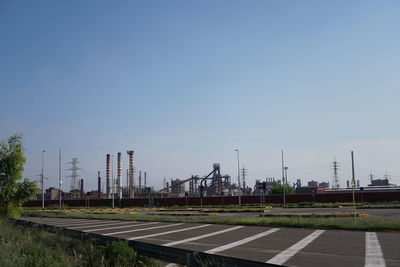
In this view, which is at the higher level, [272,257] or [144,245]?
[144,245]

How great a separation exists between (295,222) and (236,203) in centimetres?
3955

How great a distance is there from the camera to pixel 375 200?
1973 inches

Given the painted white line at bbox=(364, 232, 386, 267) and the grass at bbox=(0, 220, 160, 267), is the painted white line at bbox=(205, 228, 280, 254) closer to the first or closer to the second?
the grass at bbox=(0, 220, 160, 267)

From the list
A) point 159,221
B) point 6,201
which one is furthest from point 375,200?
point 6,201

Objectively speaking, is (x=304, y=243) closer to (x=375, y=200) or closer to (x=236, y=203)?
(x=375, y=200)

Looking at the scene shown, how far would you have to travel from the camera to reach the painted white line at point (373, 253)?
9.34 metres

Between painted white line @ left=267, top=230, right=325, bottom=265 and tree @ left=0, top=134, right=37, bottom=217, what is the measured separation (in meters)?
13.8

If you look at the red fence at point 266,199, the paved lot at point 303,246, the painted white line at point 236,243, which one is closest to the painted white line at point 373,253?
the paved lot at point 303,246

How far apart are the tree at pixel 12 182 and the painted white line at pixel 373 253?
632 inches

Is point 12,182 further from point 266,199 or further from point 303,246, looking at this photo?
point 266,199

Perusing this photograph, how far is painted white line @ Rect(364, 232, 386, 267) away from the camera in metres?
9.34

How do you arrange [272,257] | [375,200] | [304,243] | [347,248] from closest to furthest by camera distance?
[272,257] < [347,248] < [304,243] < [375,200]

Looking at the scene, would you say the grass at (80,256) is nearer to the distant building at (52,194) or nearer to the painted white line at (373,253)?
the painted white line at (373,253)

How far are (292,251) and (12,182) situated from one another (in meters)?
14.7
